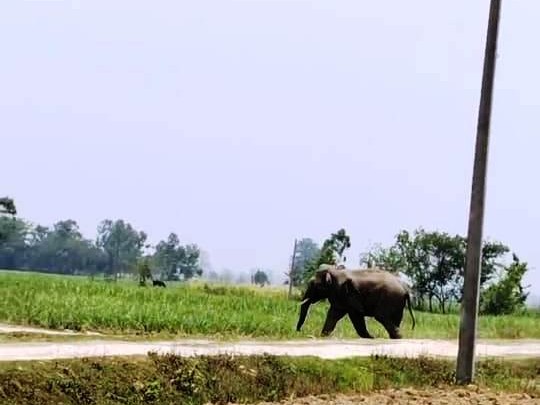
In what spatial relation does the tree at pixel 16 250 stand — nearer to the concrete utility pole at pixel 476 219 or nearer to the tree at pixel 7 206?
the tree at pixel 7 206

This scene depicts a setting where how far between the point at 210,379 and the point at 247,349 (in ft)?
8.78

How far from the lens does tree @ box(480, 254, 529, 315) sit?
169 ft

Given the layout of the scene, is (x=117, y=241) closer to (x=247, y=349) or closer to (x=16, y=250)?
(x=16, y=250)

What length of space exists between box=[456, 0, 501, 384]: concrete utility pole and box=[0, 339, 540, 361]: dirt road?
1977 millimetres

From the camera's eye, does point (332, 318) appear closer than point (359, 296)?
Yes

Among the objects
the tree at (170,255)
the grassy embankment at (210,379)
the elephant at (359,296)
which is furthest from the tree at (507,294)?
the tree at (170,255)

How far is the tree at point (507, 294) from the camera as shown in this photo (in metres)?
51.4

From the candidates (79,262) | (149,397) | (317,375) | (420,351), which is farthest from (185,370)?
(79,262)

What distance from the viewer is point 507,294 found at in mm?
51906

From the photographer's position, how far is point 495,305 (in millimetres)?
51469

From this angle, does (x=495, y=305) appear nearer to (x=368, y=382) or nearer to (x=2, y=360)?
(x=368, y=382)

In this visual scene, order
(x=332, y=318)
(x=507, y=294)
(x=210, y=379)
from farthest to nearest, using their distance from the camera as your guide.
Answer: (x=507, y=294) < (x=332, y=318) < (x=210, y=379)

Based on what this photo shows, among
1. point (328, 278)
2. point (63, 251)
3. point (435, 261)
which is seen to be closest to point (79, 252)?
point (63, 251)

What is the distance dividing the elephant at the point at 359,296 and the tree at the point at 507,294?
26.2 meters
